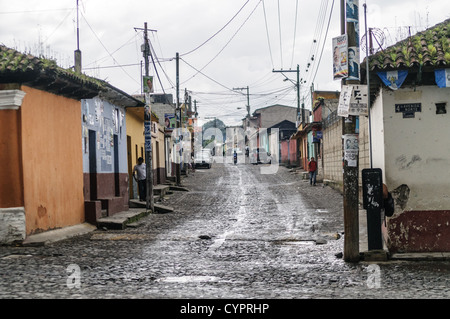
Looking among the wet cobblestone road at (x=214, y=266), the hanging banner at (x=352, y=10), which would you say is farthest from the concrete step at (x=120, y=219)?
the hanging banner at (x=352, y=10)

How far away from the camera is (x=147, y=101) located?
1956 centimetres

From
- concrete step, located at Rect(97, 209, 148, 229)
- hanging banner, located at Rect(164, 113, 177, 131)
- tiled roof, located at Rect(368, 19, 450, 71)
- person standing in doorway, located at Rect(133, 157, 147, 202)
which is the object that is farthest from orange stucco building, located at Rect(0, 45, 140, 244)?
hanging banner, located at Rect(164, 113, 177, 131)

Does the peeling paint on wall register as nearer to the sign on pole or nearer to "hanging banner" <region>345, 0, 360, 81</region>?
the sign on pole

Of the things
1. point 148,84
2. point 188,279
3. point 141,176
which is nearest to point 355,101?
point 188,279

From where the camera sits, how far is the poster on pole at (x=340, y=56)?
9.93m

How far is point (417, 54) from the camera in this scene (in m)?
10.7

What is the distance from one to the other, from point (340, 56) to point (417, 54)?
5.57ft

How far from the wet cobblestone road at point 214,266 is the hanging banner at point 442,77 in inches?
124

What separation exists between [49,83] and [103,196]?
5623mm

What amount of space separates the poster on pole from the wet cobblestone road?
3.31m

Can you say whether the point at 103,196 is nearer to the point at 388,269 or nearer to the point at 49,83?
the point at 49,83

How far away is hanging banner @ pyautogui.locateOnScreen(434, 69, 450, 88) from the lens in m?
10.3

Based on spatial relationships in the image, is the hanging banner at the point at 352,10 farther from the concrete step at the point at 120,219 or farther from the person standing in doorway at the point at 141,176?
the person standing in doorway at the point at 141,176
